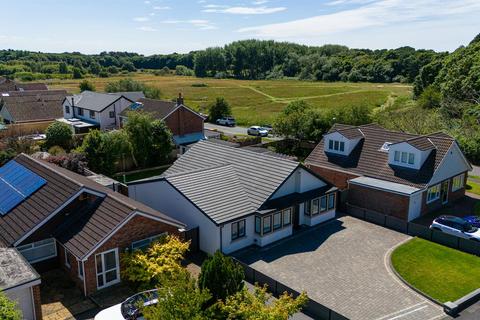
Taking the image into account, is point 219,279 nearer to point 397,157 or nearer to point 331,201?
point 331,201

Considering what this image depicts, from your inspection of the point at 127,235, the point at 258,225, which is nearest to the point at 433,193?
the point at 258,225

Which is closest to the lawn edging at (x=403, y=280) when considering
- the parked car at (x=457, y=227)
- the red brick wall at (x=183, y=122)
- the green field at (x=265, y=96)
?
the parked car at (x=457, y=227)

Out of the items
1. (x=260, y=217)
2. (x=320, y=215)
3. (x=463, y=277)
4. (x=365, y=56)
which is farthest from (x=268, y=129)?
(x=365, y=56)

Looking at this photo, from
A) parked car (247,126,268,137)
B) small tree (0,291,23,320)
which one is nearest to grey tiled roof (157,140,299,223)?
small tree (0,291,23,320)

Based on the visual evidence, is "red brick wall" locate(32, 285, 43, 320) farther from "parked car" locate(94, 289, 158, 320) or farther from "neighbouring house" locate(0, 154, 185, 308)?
"parked car" locate(94, 289, 158, 320)

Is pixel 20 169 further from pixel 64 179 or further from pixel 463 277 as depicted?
pixel 463 277
